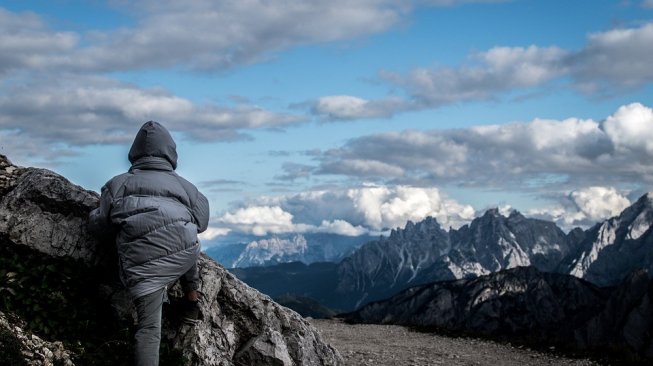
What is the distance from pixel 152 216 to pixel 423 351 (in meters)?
17.1

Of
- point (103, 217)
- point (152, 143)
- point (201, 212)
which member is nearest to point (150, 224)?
point (103, 217)

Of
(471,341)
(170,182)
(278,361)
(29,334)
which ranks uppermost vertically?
(170,182)

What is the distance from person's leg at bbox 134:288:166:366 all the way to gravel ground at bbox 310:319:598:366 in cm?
1155

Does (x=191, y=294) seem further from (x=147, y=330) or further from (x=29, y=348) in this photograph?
(x=29, y=348)

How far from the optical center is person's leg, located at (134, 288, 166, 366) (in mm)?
9961

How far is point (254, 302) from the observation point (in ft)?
46.3

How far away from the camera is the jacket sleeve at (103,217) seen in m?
10.5

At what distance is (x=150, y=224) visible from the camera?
1002 centimetres

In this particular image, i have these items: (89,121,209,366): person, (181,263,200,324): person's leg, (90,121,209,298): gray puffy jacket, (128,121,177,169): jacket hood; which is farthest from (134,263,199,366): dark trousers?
(128,121,177,169): jacket hood

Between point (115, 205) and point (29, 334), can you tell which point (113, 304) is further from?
point (115, 205)

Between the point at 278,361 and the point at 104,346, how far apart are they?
12.0 ft

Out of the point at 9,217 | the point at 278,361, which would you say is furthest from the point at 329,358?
the point at 9,217

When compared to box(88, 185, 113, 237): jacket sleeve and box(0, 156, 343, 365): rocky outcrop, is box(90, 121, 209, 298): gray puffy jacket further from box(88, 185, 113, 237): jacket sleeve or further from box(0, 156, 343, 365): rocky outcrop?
box(0, 156, 343, 365): rocky outcrop

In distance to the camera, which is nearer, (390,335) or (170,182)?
(170,182)
